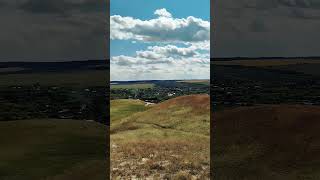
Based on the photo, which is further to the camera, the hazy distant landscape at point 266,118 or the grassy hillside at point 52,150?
the hazy distant landscape at point 266,118

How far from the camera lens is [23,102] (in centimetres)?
2872

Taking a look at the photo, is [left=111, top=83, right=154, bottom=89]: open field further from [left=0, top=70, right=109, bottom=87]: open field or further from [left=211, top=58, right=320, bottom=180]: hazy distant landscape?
[left=211, top=58, right=320, bottom=180]: hazy distant landscape

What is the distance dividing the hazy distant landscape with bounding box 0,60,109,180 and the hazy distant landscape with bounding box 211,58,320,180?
6983 millimetres

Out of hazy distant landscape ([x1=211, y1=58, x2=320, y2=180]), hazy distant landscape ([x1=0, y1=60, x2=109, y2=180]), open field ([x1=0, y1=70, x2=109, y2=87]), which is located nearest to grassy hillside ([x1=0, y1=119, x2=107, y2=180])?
hazy distant landscape ([x1=0, y1=60, x2=109, y2=180])

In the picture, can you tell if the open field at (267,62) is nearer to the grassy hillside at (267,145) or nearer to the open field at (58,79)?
the grassy hillside at (267,145)

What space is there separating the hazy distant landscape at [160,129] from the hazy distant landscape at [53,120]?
2209 mm

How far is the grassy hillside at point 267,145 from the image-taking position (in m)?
22.0

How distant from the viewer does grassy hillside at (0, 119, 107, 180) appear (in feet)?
71.5

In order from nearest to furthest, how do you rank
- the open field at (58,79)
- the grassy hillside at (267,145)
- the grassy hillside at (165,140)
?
the grassy hillside at (267,145), the grassy hillside at (165,140), the open field at (58,79)

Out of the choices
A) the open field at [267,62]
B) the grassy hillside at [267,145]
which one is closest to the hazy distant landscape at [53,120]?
the grassy hillside at [267,145]

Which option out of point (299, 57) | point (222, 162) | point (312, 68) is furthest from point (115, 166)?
point (312, 68)

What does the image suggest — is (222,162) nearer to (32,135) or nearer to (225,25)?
(225,25)

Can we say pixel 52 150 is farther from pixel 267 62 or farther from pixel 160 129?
pixel 267 62

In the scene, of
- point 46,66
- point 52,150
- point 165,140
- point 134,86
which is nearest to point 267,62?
point 165,140
